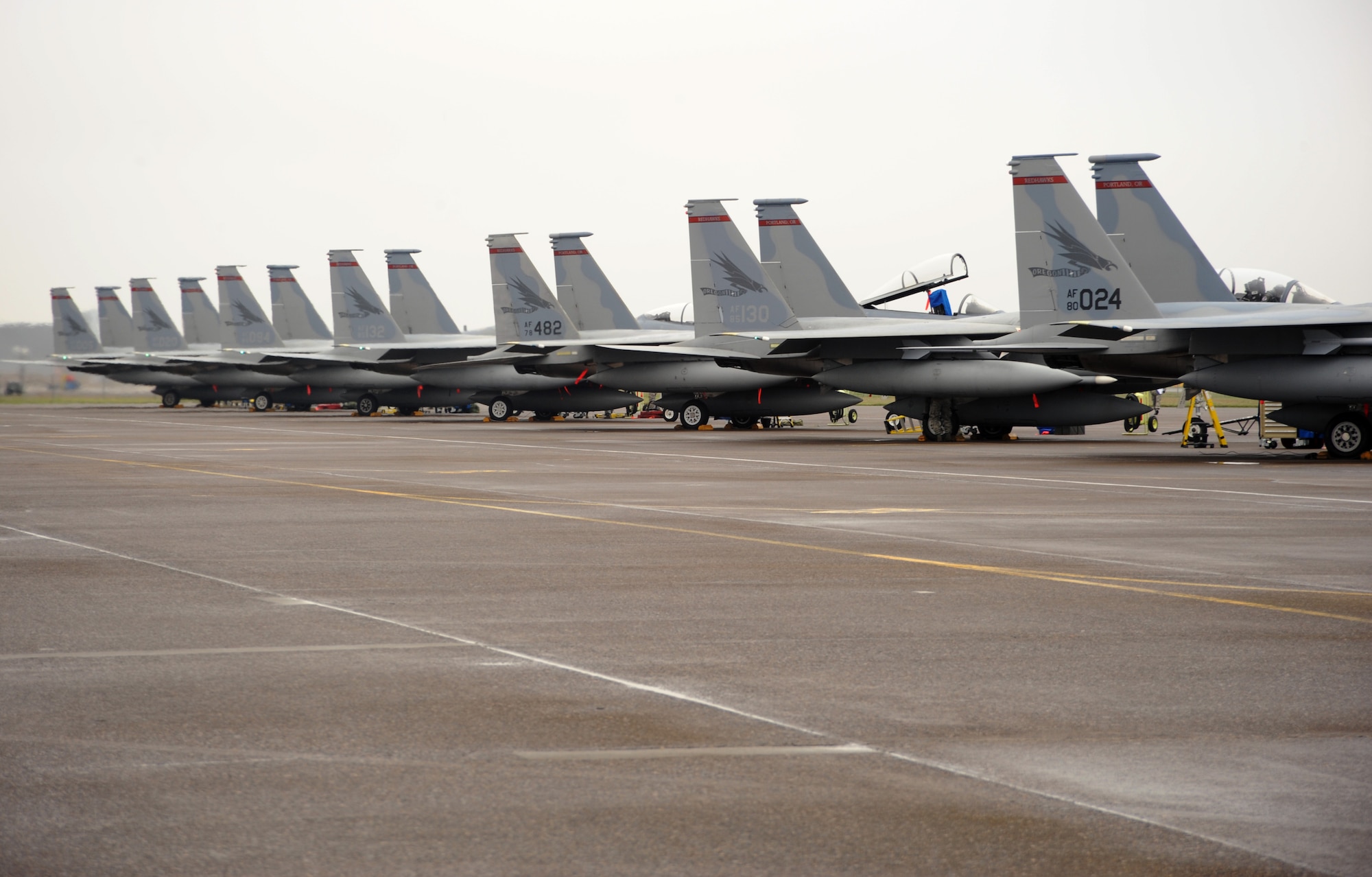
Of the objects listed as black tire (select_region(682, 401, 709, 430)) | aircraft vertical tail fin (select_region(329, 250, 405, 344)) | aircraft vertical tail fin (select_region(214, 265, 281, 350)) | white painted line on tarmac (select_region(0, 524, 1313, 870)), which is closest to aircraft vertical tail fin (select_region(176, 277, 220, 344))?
aircraft vertical tail fin (select_region(214, 265, 281, 350))

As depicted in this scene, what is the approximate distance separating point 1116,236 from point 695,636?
2074cm

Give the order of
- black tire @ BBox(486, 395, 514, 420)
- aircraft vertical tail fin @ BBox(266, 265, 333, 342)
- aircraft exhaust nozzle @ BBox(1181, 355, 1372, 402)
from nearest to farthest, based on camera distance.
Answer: aircraft exhaust nozzle @ BBox(1181, 355, 1372, 402) → black tire @ BBox(486, 395, 514, 420) → aircraft vertical tail fin @ BBox(266, 265, 333, 342)

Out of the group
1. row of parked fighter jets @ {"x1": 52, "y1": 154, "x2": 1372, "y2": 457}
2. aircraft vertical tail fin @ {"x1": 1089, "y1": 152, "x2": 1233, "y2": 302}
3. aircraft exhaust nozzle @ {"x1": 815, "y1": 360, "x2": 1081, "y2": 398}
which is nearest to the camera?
row of parked fighter jets @ {"x1": 52, "y1": 154, "x2": 1372, "y2": 457}

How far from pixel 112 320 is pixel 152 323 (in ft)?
17.8

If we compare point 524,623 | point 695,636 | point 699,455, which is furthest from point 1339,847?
point 699,455

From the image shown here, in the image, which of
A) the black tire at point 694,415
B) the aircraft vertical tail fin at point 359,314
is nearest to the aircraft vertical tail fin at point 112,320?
the aircraft vertical tail fin at point 359,314

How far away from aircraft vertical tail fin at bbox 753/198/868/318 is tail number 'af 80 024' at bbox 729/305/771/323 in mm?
982

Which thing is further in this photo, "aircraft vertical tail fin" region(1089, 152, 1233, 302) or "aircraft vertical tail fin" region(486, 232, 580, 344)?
"aircraft vertical tail fin" region(486, 232, 580, 344)

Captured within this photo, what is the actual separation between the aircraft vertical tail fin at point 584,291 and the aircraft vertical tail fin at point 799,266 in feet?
35.0

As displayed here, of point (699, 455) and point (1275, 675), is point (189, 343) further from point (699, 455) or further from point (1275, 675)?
point (1275, 675)

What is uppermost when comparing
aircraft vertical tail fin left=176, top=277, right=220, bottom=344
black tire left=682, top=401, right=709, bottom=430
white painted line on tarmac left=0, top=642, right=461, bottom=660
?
aircraft vertical tail fin left=176, top=277, right=220, bottom=344

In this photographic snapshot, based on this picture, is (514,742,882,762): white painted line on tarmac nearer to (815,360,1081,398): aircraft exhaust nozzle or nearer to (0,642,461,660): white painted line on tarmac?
(0,642,461,660): white painted line on tarmac

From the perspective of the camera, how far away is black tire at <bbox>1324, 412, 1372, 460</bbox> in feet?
77.2

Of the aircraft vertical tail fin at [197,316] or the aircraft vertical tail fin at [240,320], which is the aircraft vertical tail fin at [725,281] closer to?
the aircraft vertical tail fin at [240,320]
